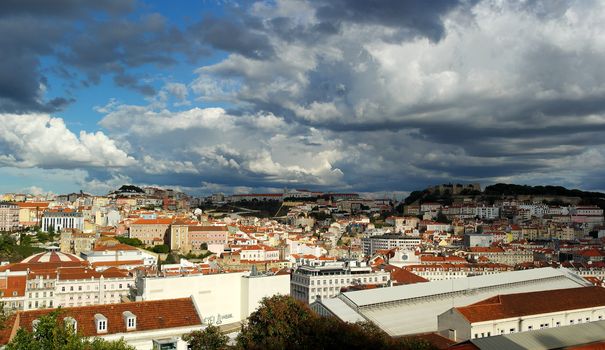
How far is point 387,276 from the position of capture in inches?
2084

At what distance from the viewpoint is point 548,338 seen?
2336 centimetres

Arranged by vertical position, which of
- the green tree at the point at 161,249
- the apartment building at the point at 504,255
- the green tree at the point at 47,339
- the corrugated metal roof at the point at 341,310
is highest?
the green tree at the point at 47,339

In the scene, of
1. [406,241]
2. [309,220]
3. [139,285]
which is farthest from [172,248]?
[309,220]

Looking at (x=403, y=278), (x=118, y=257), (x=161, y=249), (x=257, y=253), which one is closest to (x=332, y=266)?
(x=403, y=278)

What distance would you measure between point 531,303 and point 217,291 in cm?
2039

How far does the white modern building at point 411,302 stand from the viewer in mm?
35344

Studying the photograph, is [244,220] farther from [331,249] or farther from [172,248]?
[172,248]

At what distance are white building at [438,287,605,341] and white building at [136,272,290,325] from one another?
10.3m

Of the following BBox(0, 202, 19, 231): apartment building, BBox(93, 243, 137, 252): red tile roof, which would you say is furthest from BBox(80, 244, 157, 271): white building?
BBox(0, 202, 19, 231): apartment building

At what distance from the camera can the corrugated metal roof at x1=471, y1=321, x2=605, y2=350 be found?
21906mm

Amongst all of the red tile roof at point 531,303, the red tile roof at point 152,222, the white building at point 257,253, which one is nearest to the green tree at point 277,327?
the red tile roof at point 531,303

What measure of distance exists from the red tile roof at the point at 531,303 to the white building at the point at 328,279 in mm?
15987

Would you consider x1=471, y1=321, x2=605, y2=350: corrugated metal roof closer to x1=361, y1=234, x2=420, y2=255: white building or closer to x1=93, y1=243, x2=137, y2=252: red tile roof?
x1=93, y1=243, x2=137, y2=252: red tile roof

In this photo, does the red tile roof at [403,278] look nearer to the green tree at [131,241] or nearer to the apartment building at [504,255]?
the apartment building at [504,255]
